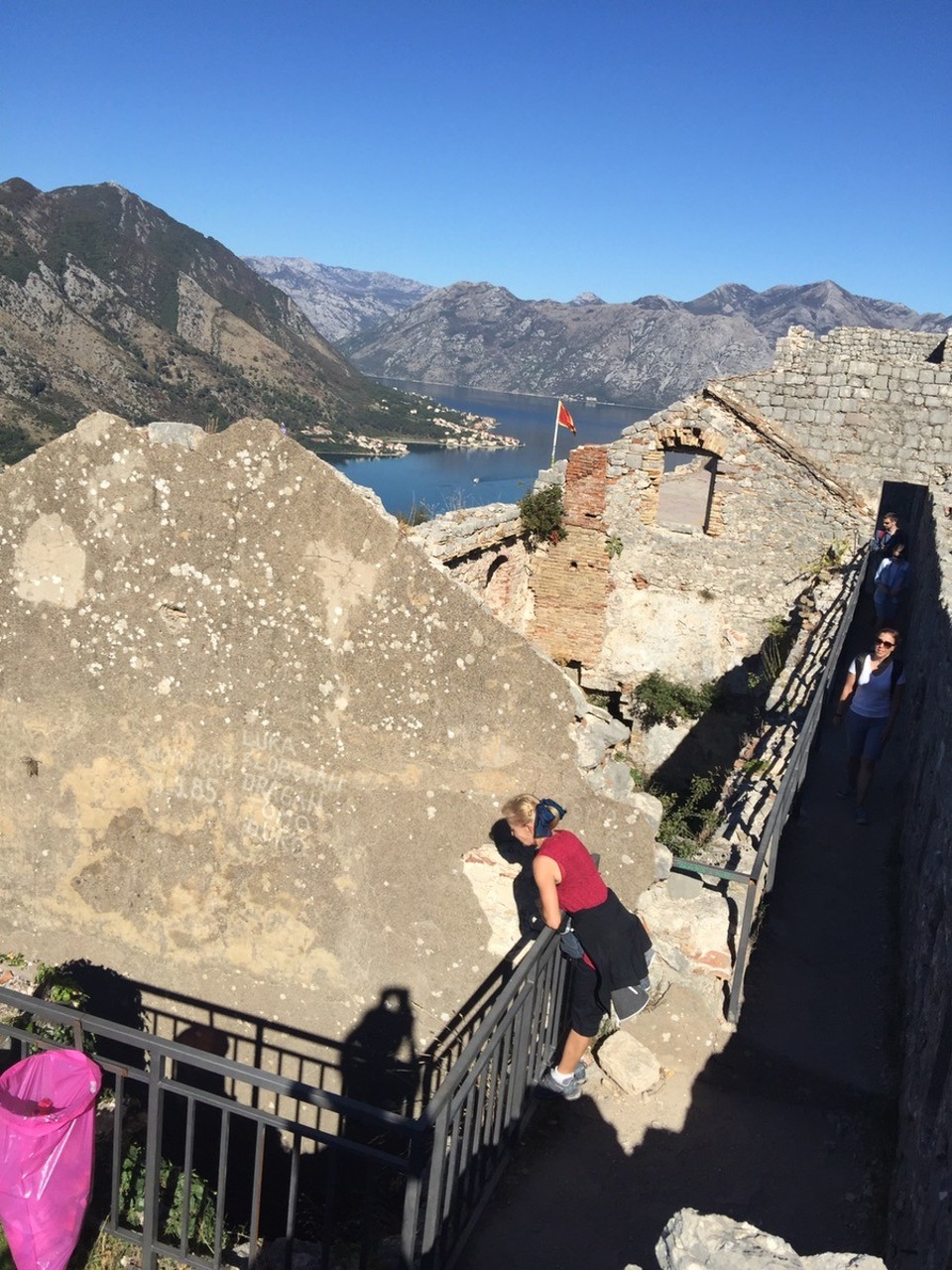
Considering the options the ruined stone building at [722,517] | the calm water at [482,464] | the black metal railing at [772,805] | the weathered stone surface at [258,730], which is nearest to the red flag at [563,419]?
the calm water at [482,464]

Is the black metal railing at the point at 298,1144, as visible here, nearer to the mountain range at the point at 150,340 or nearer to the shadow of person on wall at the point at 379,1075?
the shadow of person on wall at the point at 379,1075

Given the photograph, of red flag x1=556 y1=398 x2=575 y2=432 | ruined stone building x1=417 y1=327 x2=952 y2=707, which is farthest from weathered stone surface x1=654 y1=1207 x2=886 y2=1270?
red flag x1=556 y1=398 x2=575 y2=432

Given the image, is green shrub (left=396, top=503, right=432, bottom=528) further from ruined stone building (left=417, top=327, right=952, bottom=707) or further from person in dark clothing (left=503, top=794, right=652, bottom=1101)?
person in dark clothing (left=503, top=794, right=652, bottom=1101)

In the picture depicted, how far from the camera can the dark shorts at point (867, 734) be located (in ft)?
25.7

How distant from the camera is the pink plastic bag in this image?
3531 millimetres

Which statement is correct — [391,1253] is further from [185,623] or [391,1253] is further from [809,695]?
[809,695]

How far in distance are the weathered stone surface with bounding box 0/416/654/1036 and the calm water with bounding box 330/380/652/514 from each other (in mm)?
4250

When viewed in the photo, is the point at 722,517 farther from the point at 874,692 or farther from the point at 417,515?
the point at 874,692

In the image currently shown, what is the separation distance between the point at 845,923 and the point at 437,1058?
3.13 m

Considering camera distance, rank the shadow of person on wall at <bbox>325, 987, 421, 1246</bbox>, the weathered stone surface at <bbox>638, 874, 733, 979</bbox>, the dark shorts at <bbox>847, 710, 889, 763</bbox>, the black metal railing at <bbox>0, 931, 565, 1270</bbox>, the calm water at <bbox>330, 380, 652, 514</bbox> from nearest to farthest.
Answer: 1. the black metal railing at <bbox>0, 931, 565, 1270</bbox>
2. the weathered stone surface at <bbox>638, 874, 733, 979</bbox>
3. the shadow of person on wall at <bbox>325, 987, 421, 1246</bbox>
4. the dark shorts at <bbox>847, 710, 889, 763</bbox>
5. the calm water at <bbox>330, 380, 652, 514</bbox>

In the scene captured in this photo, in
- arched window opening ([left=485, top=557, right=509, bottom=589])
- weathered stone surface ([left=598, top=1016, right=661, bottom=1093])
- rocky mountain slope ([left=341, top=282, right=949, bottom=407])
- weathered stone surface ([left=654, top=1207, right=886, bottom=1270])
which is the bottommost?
weathered stone surface ([left=598, top=1016, right=661, bottom=1093])

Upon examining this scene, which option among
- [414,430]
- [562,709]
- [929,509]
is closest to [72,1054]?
[562,709]

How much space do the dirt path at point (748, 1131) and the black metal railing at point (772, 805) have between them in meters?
0.34

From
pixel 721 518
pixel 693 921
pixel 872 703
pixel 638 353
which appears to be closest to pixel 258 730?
pixel 693 921
